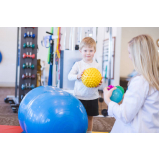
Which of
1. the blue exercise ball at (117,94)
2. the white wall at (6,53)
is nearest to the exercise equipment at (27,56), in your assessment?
the white wall at (6,53)

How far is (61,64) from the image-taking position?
2.51 meters

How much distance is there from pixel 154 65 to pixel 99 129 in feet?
5.09

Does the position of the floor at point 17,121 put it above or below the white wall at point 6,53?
below

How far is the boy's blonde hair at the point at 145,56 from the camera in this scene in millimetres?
1116

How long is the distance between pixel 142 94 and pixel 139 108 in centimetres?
9

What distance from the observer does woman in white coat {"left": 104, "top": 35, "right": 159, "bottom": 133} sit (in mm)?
1085

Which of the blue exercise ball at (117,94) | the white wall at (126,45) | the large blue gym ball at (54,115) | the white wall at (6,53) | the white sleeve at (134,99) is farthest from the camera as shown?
the white wall at (126,45)

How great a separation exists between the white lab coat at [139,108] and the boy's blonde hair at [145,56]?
64 mm

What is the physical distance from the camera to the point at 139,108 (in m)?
1.10

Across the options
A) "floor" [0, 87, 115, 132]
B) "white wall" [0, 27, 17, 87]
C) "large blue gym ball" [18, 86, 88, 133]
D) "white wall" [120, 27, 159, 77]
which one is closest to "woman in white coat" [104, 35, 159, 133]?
"large blue gym ball" [18, 86, 88, 133]

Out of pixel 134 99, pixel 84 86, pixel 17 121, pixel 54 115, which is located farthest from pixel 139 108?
pixel 17 121

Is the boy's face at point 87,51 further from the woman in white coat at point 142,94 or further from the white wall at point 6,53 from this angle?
the white wall at point 6,53

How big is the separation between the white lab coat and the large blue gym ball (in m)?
0.33
